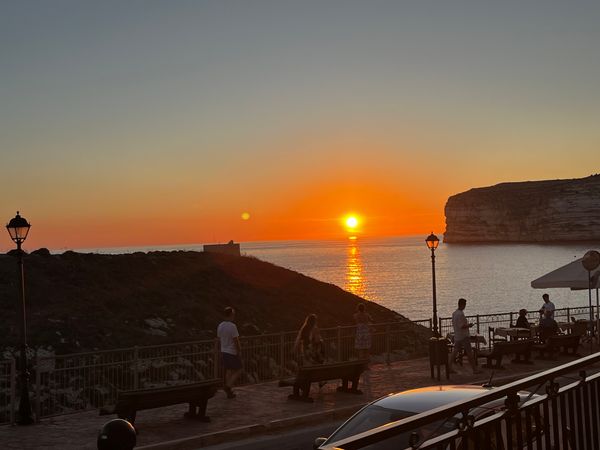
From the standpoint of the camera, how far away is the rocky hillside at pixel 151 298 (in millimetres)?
31984

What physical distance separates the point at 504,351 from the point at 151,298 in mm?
24628

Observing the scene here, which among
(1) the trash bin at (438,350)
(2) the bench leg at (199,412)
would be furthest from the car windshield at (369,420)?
(1) the trash bin at (438,350)

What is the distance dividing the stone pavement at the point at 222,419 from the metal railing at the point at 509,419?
27.0ft

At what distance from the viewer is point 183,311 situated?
38.2 m

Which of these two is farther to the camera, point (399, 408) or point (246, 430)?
point (246, 430)

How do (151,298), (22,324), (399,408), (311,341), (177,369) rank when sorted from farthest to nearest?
(151,298) → (177,369) → (311,341) → (22,324) → (399,408)

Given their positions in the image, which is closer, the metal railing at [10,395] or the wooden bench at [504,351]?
the metal railing at [10,395]

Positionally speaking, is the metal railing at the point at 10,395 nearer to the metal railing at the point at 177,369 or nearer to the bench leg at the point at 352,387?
the metal railing at the point at 177,369

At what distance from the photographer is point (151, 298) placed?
39.3 metres

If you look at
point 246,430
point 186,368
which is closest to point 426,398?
point 246,430

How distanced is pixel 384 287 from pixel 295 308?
85963mm

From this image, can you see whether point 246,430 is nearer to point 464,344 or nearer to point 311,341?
point 311,341

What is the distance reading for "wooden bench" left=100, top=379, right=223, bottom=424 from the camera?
40.5ft

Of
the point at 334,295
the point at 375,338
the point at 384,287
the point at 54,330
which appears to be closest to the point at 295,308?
the point at 334,295
